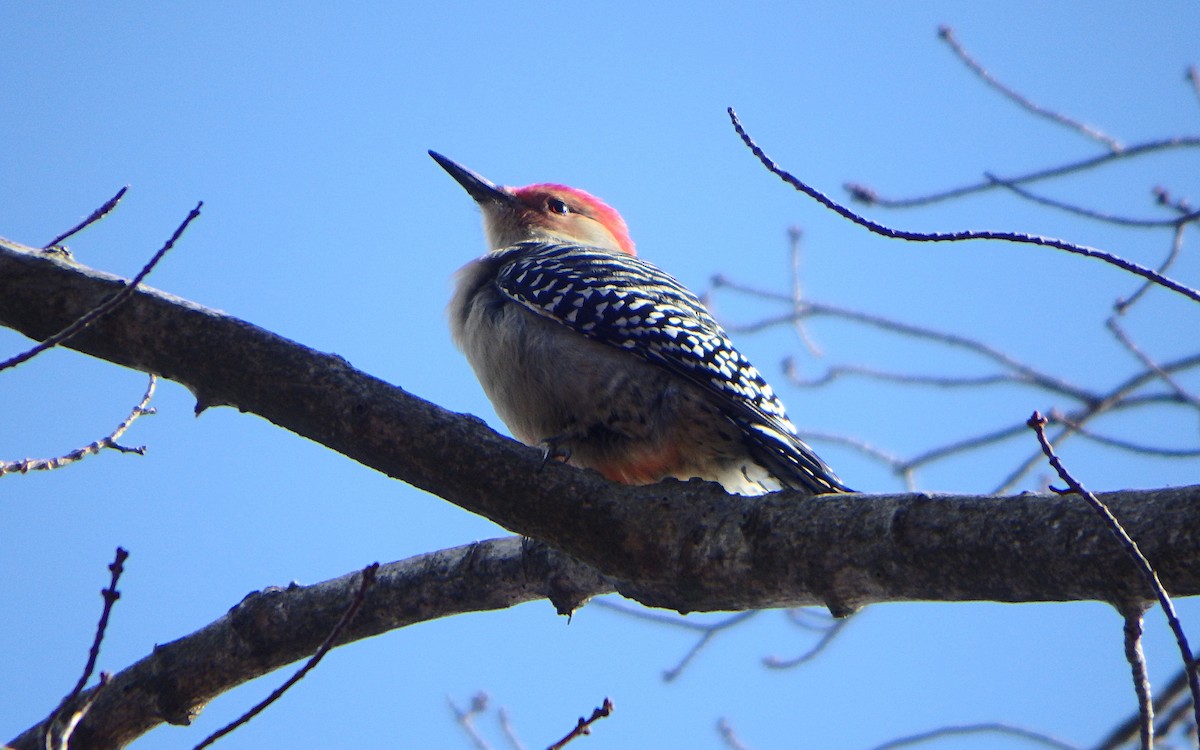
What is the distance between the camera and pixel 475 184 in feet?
26.3

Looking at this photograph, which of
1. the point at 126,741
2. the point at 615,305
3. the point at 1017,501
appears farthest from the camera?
the point at 615,305

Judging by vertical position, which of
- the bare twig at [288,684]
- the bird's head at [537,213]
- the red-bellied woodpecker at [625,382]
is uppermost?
the bird's head at [537,213]

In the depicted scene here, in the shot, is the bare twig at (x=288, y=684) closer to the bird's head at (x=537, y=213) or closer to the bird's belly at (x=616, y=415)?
the bird's belly at (x=616, y=415)

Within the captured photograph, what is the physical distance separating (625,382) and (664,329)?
315 millimetres

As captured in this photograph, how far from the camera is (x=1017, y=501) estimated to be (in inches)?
103

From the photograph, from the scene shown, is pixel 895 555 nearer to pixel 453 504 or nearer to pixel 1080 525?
pixel 1080 525

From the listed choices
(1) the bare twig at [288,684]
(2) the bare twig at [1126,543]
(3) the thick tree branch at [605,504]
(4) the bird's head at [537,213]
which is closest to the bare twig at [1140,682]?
(2) the bare twig at [1126,543]

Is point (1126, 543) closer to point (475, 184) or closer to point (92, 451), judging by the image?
point (92, 451)

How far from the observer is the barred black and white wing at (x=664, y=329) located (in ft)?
14.6

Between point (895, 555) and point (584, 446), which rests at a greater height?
point (584, 446)

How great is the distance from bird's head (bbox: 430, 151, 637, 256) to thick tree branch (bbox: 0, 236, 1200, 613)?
14.1ft

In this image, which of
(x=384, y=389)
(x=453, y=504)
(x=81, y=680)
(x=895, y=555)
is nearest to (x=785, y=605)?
(x=895, y=555)

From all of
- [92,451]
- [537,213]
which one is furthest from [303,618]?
[537,213]

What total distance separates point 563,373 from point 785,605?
1.90 m
